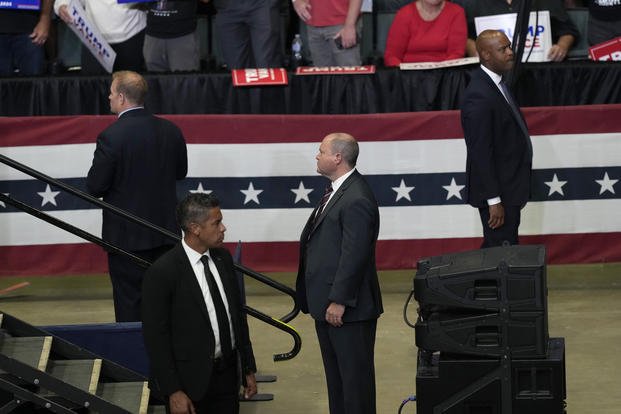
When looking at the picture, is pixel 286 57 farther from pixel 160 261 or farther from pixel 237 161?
pixel 160 261

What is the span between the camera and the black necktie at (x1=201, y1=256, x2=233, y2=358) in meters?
6.24

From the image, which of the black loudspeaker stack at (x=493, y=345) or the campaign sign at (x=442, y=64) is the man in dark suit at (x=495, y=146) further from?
the black loudspeaker stack at (x=493, y=345)

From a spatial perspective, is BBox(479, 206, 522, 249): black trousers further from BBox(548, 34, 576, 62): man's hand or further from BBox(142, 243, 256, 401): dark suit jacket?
BBox(548, 34, 576, 62): man's hand

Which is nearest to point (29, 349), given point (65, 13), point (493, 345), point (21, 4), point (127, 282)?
point (127, 282)

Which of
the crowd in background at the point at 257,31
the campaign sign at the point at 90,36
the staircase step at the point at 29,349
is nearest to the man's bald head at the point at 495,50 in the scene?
the crowd in background at the point at 257,31

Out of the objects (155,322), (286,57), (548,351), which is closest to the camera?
(155,322)

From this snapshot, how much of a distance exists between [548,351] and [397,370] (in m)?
2.30

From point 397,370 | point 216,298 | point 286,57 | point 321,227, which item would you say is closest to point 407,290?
point 397,370

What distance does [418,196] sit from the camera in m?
10.6

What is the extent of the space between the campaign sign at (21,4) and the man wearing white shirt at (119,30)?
43 centimetres

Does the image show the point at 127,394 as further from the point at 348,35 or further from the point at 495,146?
the point at 348,35

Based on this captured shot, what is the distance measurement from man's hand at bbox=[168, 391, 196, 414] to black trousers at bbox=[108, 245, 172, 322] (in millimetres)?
2427

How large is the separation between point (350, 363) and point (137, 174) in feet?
7.29

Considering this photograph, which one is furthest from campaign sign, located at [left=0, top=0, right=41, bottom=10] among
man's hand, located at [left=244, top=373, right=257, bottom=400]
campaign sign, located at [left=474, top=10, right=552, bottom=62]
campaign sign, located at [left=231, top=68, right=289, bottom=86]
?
man's hand, located at [left=244, top=373, right=257, bottom=400]
